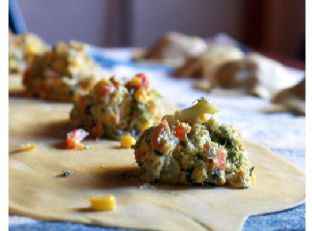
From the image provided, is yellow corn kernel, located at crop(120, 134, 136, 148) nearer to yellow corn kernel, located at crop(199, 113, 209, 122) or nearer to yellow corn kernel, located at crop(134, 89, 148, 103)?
yellow corn kernel, located at crop(134, 89, 148, 103)

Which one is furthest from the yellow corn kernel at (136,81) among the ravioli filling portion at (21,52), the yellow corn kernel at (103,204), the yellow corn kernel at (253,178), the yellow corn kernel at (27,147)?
the ravioli filling portion at (21,52)

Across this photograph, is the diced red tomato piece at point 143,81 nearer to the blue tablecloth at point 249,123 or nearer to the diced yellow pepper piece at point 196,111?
the blue tablecloth at point 249,123

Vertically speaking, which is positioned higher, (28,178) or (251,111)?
(251,111)

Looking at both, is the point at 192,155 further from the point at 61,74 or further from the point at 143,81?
the point at 61,74

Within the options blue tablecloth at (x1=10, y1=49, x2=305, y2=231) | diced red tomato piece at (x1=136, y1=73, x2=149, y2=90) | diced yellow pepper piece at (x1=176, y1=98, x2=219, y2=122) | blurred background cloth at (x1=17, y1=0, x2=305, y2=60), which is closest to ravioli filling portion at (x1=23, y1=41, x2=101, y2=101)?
blue tablecloth at (x1=10, y1=49, x2=305, y2=231)
